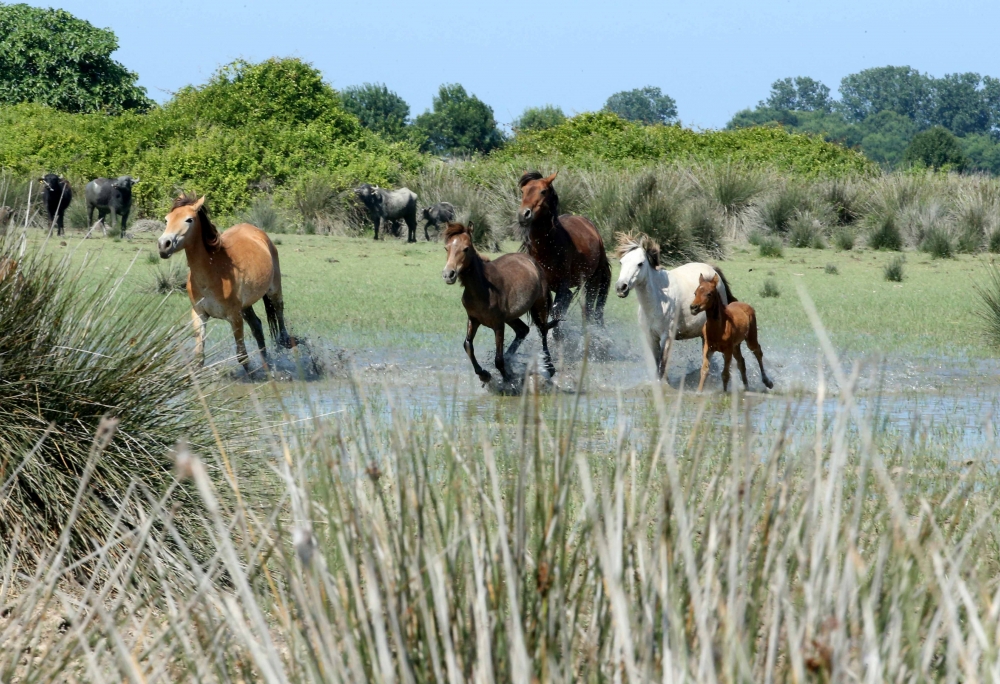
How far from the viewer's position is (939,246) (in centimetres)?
2292

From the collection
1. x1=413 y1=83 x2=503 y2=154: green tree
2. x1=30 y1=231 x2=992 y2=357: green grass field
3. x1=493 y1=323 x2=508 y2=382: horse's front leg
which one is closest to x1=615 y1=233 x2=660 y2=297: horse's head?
x1=493 y1=323 x2=508 y2=382: horse's front leg

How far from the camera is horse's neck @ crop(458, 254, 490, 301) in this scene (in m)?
9.47

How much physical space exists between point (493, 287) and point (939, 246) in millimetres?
15595

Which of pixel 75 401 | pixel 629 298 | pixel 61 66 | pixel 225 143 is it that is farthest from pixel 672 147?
pixel 75 401

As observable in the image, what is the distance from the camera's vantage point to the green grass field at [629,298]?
1243 cm

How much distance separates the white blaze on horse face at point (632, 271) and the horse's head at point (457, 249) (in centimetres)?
112

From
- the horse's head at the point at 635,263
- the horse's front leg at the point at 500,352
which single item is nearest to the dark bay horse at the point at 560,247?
the horse's head at the point at 635,263

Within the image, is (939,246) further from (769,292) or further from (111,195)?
(111,195)

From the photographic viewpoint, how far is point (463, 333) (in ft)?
41.2

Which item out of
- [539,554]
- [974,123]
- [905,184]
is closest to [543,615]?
[539,554]

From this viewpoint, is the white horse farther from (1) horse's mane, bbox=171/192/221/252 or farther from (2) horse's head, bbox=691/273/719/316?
(1) horse's mane, bbox=171/192/221/252

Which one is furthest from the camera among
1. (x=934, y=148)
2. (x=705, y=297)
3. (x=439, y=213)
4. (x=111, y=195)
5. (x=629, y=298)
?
(x=934, y=148)

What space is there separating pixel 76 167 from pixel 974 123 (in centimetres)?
18528

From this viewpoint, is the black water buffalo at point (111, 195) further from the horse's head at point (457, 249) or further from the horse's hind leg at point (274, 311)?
the horse's head at point (457, 249)
